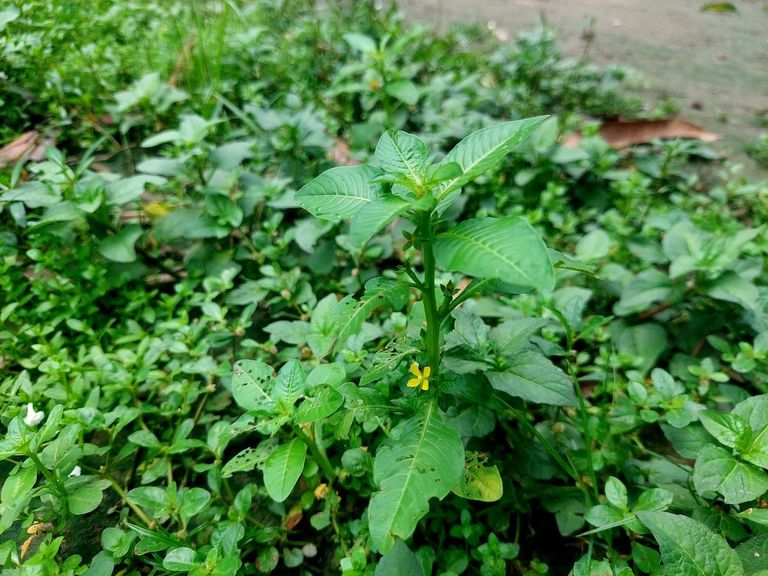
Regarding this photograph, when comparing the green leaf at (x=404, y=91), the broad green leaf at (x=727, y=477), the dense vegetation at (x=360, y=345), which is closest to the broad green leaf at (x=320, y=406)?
the dense vegetation at (x=360, y=345)

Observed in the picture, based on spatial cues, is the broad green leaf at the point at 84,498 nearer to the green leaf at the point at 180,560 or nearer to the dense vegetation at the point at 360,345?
the dense vegetation at the point at 360,345

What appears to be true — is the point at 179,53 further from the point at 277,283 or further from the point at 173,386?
the point at 173,386

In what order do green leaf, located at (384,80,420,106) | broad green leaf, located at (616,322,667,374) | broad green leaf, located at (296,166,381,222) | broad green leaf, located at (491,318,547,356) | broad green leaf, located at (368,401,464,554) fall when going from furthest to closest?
green leaf, located at (384,80,420,106)
broad green leaf, located at (616,322,667,374)
broad green leaf, located at (491,318,547,356)
broad green leaf, located at (296,166,381,222)
broad green leaf, located at (368,401,464,554)

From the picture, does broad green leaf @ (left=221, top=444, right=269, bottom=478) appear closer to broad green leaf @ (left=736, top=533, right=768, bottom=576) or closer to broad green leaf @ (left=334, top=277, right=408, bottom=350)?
broad green leaf @ (left=334, top=277, right=408, bottom=350)

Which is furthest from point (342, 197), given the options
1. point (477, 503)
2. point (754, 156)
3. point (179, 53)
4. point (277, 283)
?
point (754, 156)

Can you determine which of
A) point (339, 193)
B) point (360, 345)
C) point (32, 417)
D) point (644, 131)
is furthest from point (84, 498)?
point (644, 131)

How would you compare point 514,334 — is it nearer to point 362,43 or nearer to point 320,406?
point 320,406

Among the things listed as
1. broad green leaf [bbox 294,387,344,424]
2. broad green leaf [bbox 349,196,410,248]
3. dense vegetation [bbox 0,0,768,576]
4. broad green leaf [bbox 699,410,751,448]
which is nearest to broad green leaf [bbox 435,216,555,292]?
dense vegetation [bbox 0,0,768,576]
